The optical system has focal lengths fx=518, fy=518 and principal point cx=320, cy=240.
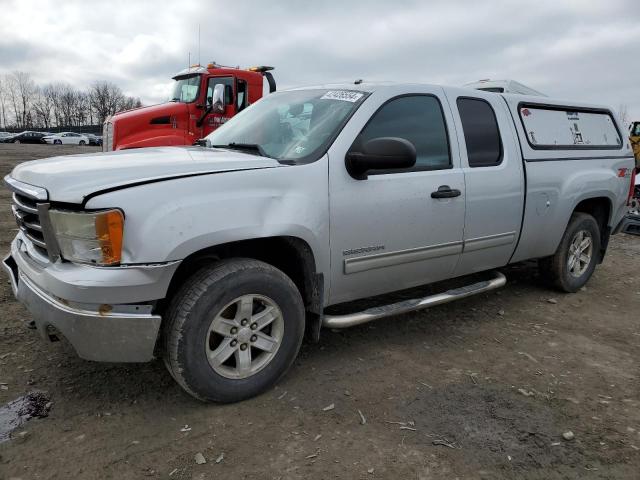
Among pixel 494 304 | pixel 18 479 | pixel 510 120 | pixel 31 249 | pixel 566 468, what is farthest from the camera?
pixel 494 304

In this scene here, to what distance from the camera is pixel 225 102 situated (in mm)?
9453

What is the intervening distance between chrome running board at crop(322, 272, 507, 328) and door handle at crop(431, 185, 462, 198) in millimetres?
737

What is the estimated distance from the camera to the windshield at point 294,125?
10.5ft

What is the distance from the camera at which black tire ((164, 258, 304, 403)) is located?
261 cm

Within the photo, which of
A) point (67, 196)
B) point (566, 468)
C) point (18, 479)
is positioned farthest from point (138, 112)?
point (566, 468)

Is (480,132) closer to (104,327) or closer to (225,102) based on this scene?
(104,327)

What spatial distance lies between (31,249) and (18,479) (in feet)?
3.98

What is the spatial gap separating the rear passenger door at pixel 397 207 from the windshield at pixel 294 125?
11 cm

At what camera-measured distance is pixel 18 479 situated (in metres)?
2.24

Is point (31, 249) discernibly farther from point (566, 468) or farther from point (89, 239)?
point (566, 468)

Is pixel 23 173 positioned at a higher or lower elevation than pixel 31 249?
higher

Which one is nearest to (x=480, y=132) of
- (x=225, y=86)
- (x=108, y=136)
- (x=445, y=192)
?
(x=445, y=192)

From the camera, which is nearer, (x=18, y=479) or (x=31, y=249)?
(x=18, y=479)

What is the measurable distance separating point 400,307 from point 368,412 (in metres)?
0.85
